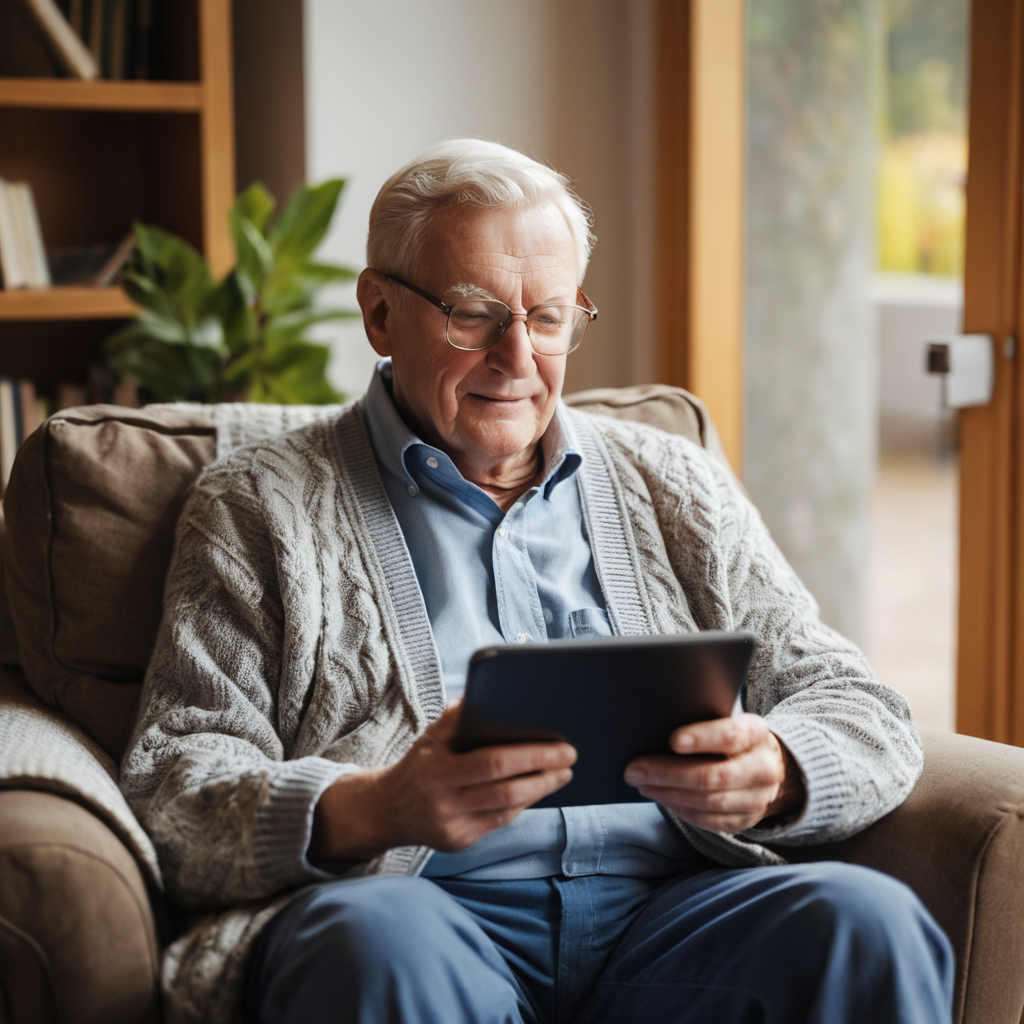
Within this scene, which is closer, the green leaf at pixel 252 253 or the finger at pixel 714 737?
the finger at pixel 714 737

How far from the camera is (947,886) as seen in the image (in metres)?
1.18

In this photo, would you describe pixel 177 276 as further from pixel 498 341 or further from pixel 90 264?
pixel 498 341

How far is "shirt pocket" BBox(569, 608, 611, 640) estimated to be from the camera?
1399 millimetres

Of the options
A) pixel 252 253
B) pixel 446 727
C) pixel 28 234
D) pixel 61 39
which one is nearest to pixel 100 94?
pixel 61 39

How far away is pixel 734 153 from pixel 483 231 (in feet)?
4.67

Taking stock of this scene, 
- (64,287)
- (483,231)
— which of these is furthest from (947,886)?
(64,287)

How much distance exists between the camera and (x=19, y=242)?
2.59 meters

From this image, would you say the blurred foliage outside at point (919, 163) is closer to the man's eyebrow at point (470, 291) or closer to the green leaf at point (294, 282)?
the green leaf at point (294, 282)

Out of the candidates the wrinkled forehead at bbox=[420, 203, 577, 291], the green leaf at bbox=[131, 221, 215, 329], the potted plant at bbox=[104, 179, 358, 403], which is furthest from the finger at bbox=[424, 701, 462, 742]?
the green leaf at bbox=[131, 221, 215, 329]

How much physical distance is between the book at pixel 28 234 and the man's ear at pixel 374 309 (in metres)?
1.41

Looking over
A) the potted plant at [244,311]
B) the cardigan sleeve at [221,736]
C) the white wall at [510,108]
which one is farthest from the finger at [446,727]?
the white wall at [510,108]

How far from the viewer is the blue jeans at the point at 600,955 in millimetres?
1000

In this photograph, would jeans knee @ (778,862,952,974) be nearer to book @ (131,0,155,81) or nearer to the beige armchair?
the beige armchair

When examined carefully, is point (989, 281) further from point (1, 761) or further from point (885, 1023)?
point (1, 761)
